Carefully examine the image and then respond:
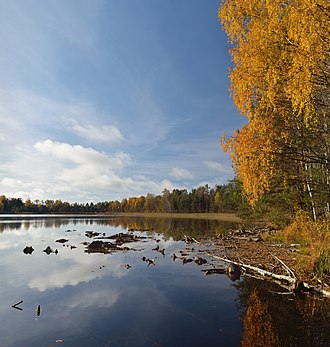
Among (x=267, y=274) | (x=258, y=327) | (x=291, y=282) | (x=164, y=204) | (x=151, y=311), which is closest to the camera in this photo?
(x=258, y=327)

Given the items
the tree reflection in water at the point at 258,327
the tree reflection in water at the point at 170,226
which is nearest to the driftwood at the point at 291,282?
the tree reflection in water at the point at 258,327

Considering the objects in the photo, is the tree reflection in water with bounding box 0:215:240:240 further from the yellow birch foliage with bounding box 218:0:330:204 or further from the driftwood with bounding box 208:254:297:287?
the yellow birch foliage with bounding box 218:0:330:204

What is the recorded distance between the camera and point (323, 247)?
1065 centimetres

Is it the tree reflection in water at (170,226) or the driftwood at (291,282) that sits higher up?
the driftwood at (291,282)

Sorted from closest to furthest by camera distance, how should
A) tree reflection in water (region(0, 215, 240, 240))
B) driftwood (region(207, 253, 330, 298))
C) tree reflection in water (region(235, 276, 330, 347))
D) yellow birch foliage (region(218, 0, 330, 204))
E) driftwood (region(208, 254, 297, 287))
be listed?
tree reflection in water (region(235, 276, 330, 347)), yellow birch foliage (region(218, 0, 330, 204)), driftwood (region(207, 253, 330, 298)), driftwood (region(208, 254, 297, 287)), tree reflection in water (region(0, 215, 240, 240))

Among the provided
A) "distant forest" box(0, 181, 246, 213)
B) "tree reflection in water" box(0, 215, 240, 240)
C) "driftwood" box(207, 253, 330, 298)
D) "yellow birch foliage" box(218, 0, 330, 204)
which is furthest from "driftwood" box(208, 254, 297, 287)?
"distant forest" box(0, 181, 246, 213)

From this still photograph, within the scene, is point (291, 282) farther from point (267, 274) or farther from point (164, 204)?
point (164, 204)

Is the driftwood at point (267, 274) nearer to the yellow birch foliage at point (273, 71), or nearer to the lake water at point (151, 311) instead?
the lake water at point (151, 311)

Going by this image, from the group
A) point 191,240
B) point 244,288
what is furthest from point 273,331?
point 191,240

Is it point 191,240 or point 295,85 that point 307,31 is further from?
point 191,240

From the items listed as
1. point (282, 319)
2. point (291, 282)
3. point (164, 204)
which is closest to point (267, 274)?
point (291, 282)

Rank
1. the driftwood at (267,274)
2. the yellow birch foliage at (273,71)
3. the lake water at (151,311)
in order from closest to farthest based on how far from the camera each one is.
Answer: the lake water at (151,311) < the yellow birch foliage at (273,71) < the driftwood at (267,274)

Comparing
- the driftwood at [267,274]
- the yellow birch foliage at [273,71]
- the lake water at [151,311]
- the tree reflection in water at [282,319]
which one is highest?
the yellow birch foliage at [273,71]

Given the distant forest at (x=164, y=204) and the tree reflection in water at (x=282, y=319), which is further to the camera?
the distant forest at (x=164, y=204)
